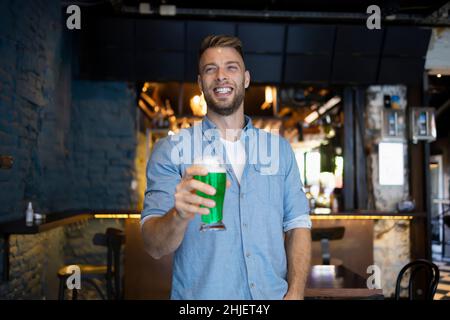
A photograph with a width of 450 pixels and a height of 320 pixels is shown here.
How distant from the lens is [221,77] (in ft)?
5.23

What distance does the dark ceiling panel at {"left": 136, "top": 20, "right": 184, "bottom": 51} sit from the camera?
5395 millimetres

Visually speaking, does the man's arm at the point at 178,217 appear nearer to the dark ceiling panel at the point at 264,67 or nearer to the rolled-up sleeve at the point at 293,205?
the rolled-up sleeve at the point at 293,205

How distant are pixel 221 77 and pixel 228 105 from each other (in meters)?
0.11

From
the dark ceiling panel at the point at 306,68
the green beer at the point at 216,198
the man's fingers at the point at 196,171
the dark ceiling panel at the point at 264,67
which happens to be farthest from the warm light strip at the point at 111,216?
the man's fingers at the point at 196,171

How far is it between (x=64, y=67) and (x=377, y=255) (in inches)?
173

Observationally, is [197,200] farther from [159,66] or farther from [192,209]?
[159,66]

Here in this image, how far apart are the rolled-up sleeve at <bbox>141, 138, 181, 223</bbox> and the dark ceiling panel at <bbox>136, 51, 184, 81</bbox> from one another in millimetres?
4150

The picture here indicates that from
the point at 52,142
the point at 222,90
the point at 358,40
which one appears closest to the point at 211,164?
the point at 222,90

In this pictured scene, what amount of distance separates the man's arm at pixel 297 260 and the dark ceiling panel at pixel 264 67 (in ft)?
13.4

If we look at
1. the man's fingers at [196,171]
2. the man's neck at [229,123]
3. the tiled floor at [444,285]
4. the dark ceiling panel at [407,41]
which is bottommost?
the tiled floor at [444,285]

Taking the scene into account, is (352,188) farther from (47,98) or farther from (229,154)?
(229,154)

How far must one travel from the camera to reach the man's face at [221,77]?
161 centimetres

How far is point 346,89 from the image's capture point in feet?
19.4
